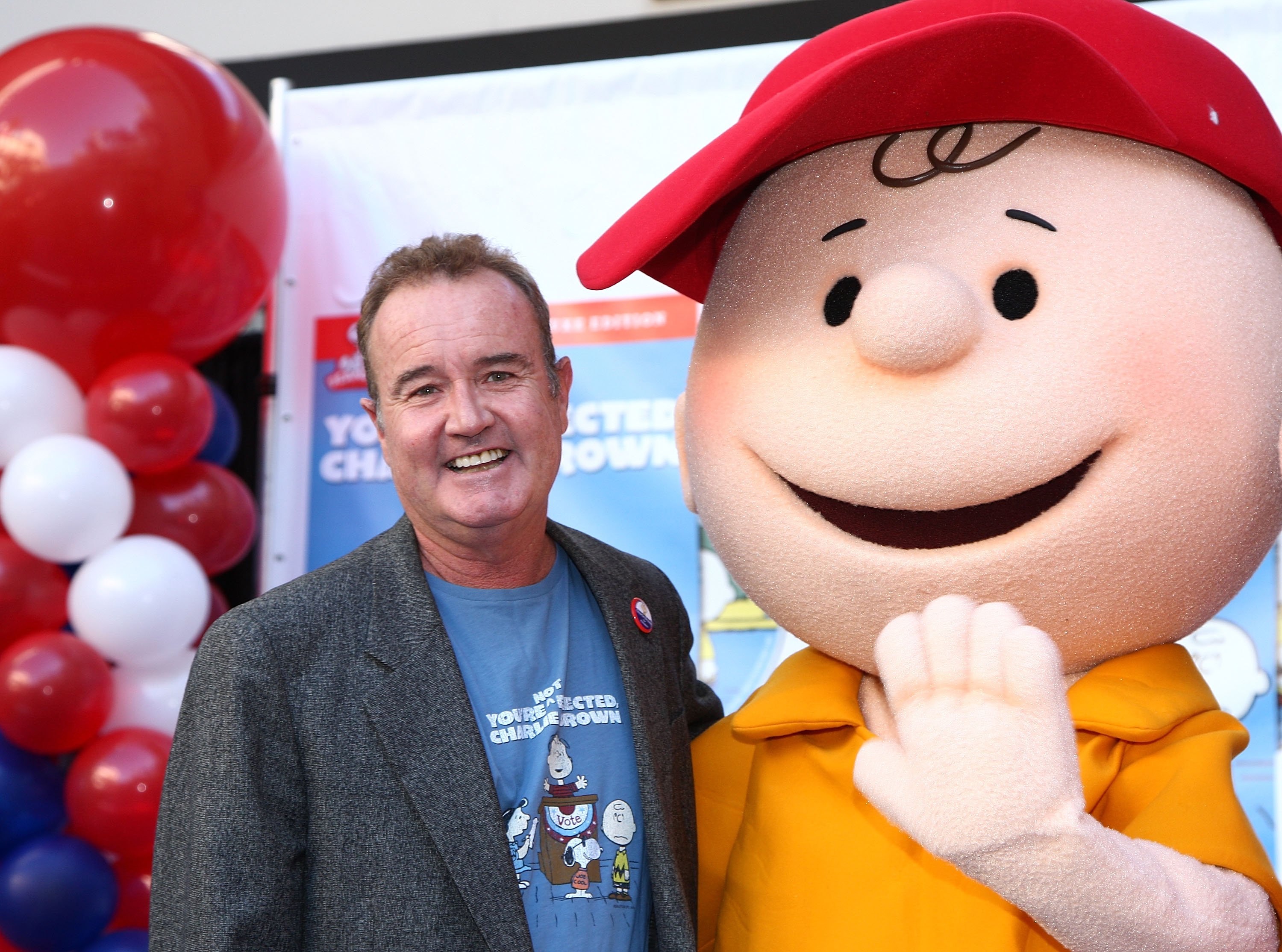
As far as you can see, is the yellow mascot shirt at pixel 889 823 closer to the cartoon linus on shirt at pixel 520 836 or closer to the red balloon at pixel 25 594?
the cartoon linus on shirt at pixel 520 836

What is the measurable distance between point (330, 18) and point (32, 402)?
174 cm

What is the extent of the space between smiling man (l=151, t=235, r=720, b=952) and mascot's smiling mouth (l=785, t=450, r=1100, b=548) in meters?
0.40

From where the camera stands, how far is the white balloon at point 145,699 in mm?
3031

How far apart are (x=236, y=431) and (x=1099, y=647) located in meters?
2.50

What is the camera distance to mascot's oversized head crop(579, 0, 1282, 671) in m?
1.42

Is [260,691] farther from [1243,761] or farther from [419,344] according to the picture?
[1243,761]

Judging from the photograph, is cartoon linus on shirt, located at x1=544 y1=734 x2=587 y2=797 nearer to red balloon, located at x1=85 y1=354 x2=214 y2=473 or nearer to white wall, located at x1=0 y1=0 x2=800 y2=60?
red balloon, located at x1=85 y1=354 x2=214 y2=473

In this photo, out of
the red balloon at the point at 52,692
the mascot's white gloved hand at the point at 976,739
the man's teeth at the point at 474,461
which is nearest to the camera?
the mascot's white gloved hand at the point at 976,739

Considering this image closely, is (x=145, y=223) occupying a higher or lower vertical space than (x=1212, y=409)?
higher

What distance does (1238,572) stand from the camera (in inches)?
61.2

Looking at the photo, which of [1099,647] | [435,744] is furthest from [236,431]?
[1099,647]

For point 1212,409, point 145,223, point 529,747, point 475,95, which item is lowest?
point 529,747

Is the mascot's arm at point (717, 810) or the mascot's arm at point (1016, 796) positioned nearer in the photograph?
the mascot's arm at point (1016, 796)

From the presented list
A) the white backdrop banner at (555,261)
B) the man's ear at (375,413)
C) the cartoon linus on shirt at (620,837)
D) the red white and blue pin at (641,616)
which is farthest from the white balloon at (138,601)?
the cartoon linus on shirt at (620,837)
